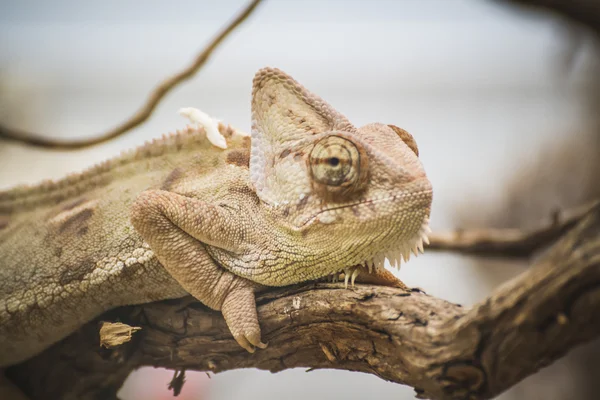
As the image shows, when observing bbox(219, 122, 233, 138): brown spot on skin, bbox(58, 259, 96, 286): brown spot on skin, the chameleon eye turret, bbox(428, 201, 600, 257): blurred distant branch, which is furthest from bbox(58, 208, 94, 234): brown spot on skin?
bbox(428, 201, 600, 257): blurred distant branch

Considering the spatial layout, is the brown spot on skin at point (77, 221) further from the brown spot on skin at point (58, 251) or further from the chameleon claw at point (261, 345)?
the chameleon claw at point (261, 345)

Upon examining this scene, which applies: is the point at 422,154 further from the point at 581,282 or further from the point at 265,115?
the point at 581,282

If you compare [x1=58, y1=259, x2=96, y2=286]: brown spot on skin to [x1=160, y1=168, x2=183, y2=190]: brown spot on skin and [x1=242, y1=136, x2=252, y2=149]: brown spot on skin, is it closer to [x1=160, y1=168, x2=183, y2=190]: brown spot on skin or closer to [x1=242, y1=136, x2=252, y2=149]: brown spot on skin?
[x1=160, y1=168, x2=183, y2=190]: brown spot on skin

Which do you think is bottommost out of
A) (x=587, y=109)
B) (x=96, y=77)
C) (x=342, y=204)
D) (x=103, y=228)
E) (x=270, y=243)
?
(x=103, y=228)

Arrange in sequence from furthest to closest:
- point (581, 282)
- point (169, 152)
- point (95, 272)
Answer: point (169, 152)
point (95, 272)
point (581, 282)

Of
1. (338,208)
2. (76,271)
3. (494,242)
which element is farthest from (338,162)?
(494,242)

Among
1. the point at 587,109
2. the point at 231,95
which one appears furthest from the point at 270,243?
the point at 587,109

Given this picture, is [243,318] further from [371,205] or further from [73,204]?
[73,204]

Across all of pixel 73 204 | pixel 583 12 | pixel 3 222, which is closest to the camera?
pixel 583 12
